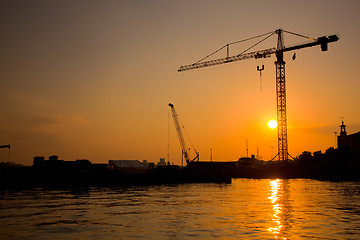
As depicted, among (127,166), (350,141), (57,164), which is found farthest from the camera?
(350,141)

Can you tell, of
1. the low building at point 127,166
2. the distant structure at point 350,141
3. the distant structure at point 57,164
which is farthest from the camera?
the distant structure at point 350,141

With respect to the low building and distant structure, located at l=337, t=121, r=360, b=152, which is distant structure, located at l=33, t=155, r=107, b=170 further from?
distant structure, located at l=337, t=121, r=360, b=152

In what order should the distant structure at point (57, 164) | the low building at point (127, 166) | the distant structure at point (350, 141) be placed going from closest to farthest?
the distant structure at point (57, 164) < the low building at point (127, 166) < the distant structure at point (350, 141)

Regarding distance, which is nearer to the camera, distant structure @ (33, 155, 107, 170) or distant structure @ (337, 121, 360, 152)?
distant structure @ (33, 155, 107, 170)

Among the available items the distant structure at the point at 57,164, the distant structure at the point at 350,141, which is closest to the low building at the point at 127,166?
the distant structure at the point at 57,164

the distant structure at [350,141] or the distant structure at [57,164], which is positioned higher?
the distant structure at [350,141]

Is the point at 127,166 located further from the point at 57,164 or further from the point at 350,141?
the point at 350,141

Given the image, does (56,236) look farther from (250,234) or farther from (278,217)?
(278,217)

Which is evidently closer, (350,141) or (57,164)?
(57,164)

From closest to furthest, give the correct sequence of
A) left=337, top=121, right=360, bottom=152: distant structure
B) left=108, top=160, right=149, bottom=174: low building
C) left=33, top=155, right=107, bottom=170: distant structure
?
1. left=33, top=155, right=107, bottom=170: distant structure
2. left=108, top=160, right=149, bottom=174: low building
3. left=337, top=121, right=360, bottom=152: distant structure

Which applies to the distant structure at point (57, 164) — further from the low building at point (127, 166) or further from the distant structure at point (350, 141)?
the distant structure at point (350, 141)

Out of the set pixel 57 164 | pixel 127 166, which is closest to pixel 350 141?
pixel 127 166

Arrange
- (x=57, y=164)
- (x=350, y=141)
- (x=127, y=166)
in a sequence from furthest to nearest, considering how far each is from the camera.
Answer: (x=350, y=141) → (x=127, y=166) → (x=57, y=164)

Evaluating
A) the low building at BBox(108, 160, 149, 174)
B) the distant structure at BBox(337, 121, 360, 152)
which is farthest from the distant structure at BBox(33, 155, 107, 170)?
the distant structure at BBox(337, 121, 360, 152)
